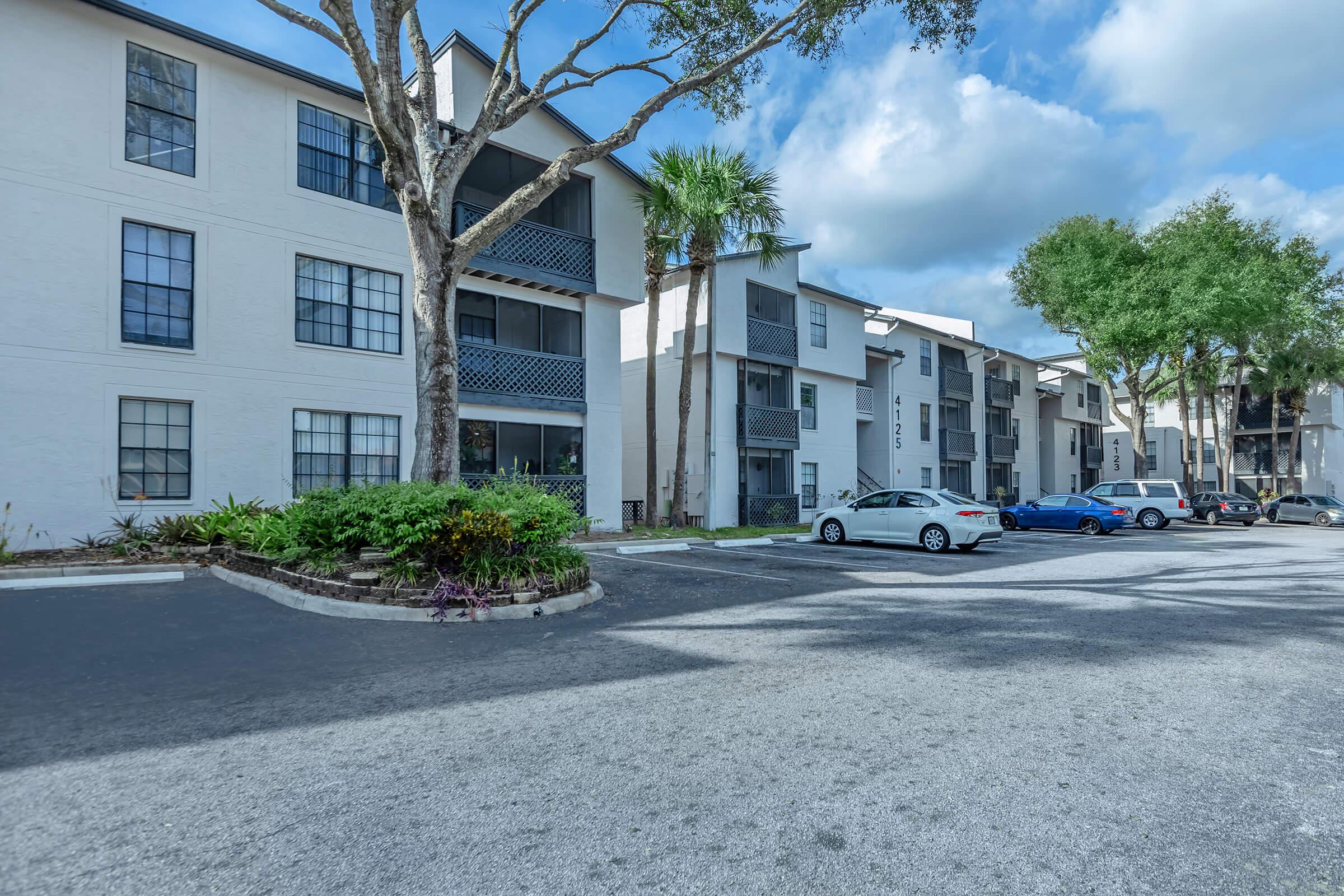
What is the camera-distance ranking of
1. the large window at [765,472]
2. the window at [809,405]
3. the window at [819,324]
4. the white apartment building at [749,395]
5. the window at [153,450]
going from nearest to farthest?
1. the window at [153,450]
2. the white apartment building at [749,395]
3. the large window at [765,472]
4. the window at [809,405]
5. the window at [819,324]

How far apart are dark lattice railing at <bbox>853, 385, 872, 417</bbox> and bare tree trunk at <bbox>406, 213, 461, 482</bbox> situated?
23.4 m

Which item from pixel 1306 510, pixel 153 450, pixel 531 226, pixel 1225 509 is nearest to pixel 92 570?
pixel 153 450

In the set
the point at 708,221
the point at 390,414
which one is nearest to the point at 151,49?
the point at 390,414

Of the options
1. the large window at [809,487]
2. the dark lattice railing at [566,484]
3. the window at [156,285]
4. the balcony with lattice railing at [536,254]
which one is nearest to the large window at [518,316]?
the balcony with lattice railing at [536,254]

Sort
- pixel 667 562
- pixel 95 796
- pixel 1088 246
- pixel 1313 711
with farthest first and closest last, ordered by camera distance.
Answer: pixel 1088 246, pixel 667 562, pixel 1313 711, pixel 95 796

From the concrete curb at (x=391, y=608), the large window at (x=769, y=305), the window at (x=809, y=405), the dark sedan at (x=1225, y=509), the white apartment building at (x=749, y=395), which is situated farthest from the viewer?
the dark sedan at (x=1225, y=509)

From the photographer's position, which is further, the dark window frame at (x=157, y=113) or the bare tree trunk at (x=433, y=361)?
the dark window frame at (x=157, y=113)

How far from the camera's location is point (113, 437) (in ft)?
43.4

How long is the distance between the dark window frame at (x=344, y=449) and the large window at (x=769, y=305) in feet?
42.5

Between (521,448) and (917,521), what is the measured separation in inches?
379

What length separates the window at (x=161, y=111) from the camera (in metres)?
13.7

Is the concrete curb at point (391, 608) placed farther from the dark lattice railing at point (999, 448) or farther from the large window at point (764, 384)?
the dark lattice railing at point (999, 448)

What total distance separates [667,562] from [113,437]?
9.63 meters

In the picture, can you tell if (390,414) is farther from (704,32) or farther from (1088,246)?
(1088,246)
